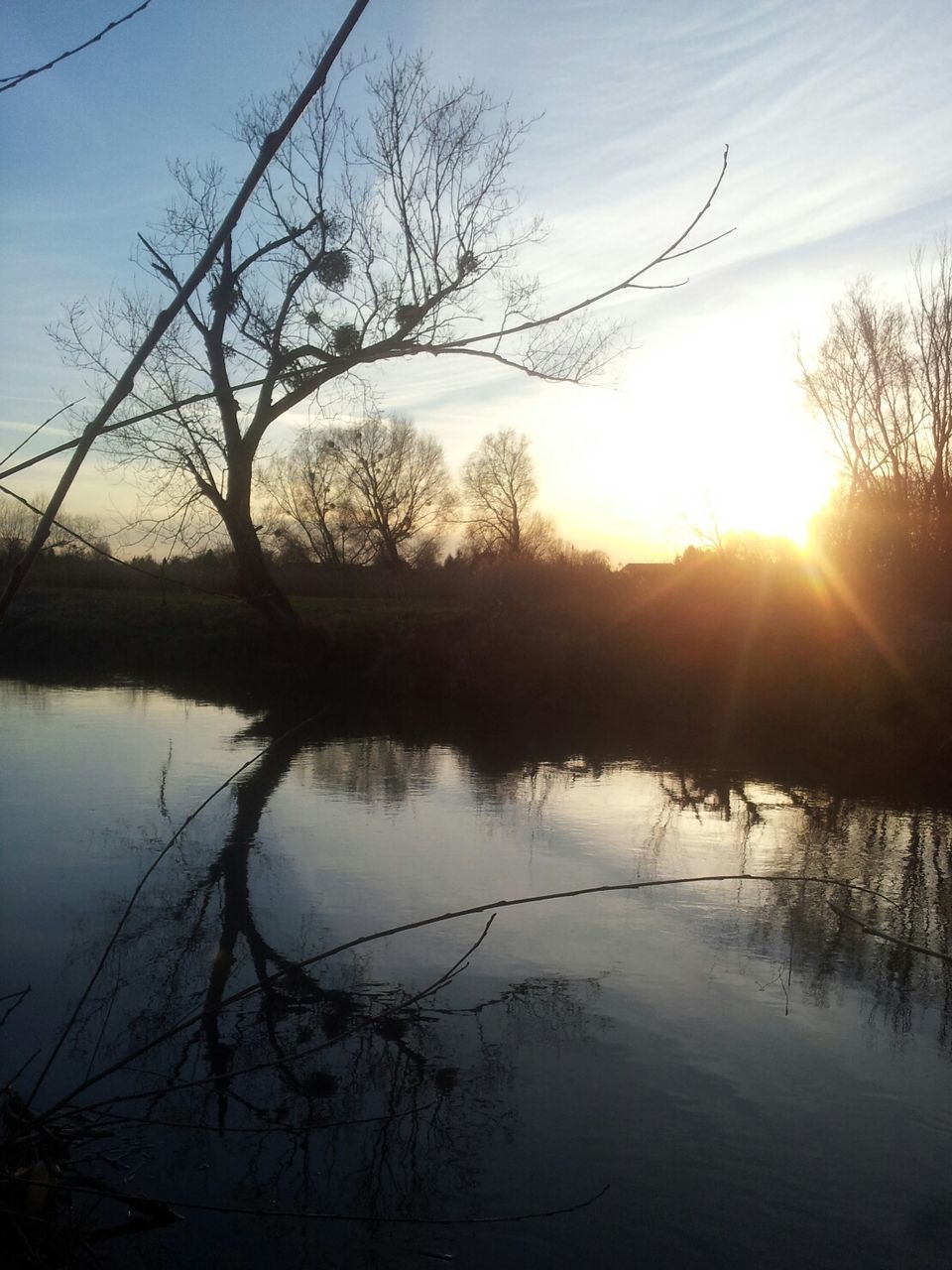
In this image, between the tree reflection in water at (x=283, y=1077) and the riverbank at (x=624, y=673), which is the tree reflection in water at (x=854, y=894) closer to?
the tree reflection in water at (x=283, y=1077)

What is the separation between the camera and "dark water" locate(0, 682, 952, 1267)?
148 inches

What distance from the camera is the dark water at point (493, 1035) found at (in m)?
3.75

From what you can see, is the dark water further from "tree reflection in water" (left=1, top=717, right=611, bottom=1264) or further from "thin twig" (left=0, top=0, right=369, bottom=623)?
"thin twig" (left=0, top=0, right=369, bottom=623)

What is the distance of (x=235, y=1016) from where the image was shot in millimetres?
5156

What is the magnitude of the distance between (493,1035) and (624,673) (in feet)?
46.3

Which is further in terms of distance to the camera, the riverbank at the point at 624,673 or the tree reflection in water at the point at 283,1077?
the riverbank at the point at 624,673

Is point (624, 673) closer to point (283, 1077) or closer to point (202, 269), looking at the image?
point (283, 1077)

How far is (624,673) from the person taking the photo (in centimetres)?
1895

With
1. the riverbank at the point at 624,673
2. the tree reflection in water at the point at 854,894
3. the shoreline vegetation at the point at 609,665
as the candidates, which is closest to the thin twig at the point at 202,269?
the tree reflection in water at the point at 854,894

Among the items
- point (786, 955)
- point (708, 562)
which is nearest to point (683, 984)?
point (786, 955)

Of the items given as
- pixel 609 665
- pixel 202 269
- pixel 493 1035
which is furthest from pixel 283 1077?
pixel 609 665

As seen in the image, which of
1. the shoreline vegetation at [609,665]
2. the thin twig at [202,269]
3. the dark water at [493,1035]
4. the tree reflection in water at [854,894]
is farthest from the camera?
the shoreline vegetation at [609,665]

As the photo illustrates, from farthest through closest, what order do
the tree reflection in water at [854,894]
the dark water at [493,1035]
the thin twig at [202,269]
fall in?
1. the tree reflection in water at [854,894]
2. the dark water at [493,1035]
3. the thin twig at [202,269]

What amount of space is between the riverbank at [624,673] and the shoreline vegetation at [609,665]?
0.04m
